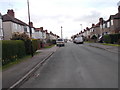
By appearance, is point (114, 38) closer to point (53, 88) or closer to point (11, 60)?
point (11, 60)

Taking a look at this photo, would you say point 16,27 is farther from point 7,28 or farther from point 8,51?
point 8,51

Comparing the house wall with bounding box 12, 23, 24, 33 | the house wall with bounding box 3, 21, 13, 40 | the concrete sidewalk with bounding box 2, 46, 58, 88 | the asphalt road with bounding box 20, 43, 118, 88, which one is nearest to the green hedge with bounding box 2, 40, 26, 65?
the concrete sidewalk with bounding box 2, 46, 58, 88

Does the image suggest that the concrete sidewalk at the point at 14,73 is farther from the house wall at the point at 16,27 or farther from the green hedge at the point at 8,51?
the house wall at the point at 16,27

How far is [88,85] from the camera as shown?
639cm

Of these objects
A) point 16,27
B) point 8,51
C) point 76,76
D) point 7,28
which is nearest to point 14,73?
point 76,76

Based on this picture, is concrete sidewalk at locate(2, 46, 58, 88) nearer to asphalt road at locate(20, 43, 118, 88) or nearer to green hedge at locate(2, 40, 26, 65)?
asphalt road at locate(20, 43, 118, 88)

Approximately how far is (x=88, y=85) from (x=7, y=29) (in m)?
39.5

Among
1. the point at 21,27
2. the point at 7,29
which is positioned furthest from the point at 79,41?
the point at 7,29

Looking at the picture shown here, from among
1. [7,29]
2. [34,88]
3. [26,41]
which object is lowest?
[34,88]

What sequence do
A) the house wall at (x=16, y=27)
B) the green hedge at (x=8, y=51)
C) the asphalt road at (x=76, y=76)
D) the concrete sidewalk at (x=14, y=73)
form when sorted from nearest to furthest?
the asphalt road at (x=76, y=76) < the concrete sidewalk at (x=14, y=73) < the green hedge at (x=8, y=51) < the house wall at (x=16, y=27)

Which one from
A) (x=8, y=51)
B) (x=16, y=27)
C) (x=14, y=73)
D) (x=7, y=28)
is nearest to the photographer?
(x=14, y=73)

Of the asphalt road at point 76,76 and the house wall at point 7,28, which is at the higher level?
the house wall at point 7,28

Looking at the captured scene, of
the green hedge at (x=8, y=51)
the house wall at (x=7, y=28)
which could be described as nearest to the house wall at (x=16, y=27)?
the house wall at (x=7, y=28)

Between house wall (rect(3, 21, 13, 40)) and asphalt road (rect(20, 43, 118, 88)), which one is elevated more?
house wall (rect(3, 21, 13, 40))
